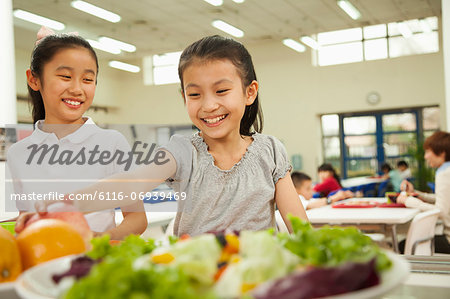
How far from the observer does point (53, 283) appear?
544 millimetres

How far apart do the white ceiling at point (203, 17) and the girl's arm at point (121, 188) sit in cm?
825

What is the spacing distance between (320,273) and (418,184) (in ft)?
34.9

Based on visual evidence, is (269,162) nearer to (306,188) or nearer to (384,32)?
(306,188)

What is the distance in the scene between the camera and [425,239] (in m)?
3.33

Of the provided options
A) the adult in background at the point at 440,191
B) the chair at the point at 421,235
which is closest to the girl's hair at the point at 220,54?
the chair at the point at 421,235

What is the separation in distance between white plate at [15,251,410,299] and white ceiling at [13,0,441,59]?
881 centimetres

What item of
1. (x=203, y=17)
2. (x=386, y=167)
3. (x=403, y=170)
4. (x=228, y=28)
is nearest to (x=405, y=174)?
(x=403, y=170)

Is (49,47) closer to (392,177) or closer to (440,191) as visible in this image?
(440,191)

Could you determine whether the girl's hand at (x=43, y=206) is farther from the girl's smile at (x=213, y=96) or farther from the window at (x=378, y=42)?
the window at (x=378, y=42)

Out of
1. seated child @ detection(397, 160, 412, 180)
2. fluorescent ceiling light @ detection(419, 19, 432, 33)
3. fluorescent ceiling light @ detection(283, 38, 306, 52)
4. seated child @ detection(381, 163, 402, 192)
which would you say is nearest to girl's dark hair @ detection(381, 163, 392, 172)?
seated child @ detection(381, 163, 402, 192)

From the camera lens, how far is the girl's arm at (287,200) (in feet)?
4.01

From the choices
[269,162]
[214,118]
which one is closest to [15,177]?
[214,118]

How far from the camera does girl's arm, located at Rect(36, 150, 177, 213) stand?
3.00 ft

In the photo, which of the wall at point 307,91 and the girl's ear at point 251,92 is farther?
the wall at point 307,91
